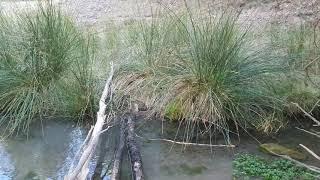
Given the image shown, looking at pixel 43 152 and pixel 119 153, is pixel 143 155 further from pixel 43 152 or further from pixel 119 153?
pixel 43 152

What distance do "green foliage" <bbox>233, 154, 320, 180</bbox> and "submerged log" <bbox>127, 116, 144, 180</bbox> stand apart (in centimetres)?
67

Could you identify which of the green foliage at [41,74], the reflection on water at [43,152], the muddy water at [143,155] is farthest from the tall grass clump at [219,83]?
the reflection on water at [43,152]

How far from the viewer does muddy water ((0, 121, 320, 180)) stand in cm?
331

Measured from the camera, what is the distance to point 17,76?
4.13 metres

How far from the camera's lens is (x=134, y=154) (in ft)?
10.9

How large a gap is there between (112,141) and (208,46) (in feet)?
3.55

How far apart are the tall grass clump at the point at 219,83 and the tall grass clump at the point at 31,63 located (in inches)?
35.9

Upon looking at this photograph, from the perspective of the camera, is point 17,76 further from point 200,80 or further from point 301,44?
point 301,44

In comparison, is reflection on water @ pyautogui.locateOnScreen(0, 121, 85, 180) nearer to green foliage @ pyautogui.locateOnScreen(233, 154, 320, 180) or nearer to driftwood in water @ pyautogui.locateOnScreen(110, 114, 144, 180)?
driftwood in water @ pyautogui.locateOnScreen(110, 114, 144, 180)

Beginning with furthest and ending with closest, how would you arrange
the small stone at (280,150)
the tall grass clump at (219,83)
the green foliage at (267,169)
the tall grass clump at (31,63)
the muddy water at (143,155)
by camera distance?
the tall grass clump at (31,63)
the tall grass clump at (219,83)
the small stone at (280,150)
the muddy water at (143,155)
the green foliage at (267,169)

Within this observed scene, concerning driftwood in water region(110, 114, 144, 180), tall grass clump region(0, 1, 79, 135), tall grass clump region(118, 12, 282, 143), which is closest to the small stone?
tall grass clump region(118, 12, 282, 143)

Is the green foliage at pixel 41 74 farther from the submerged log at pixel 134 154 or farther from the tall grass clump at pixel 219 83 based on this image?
the tall grass clump at pixel 219 83

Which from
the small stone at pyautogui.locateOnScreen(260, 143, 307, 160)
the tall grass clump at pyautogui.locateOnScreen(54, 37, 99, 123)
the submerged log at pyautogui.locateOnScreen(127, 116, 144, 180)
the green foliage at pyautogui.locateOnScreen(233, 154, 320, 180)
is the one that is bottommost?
the green foliage at pyautogui.locateOnScreen(233, 154, 320, 180)

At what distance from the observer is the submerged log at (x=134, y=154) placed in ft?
10.0
